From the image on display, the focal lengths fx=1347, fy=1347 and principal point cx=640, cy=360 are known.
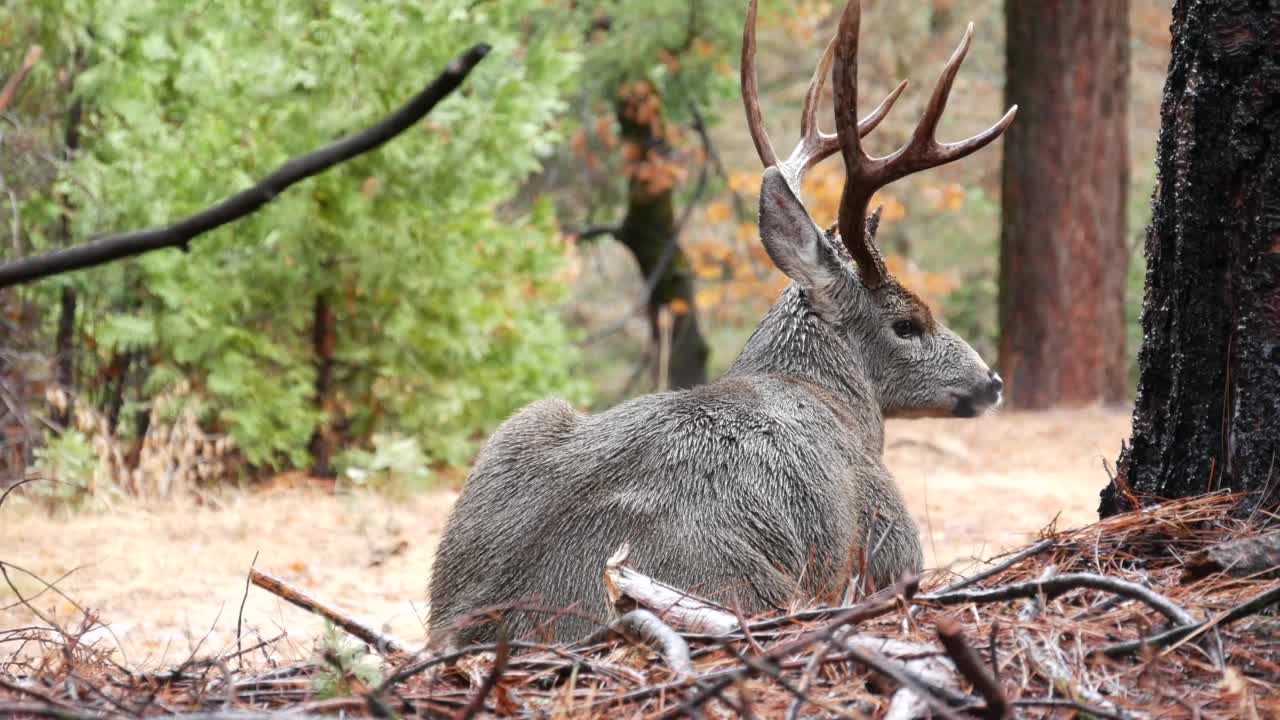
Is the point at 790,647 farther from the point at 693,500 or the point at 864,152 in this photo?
the point at 864,152

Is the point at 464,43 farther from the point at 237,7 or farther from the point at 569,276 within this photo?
the point at 569,276

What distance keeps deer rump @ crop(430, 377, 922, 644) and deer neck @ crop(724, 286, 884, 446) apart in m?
0.54

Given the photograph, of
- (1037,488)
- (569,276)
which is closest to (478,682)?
(1037,488)

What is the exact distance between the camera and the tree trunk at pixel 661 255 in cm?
1822

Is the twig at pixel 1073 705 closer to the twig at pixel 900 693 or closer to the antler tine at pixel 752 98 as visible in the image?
the twig at pixel 900 693

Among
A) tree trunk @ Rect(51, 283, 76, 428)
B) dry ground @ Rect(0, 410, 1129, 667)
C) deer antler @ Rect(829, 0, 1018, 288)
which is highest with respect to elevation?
deer antler @ Rect(829, 0, 1018, 288)

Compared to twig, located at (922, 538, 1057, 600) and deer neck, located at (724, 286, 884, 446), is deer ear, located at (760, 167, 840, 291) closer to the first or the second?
deer neck, located at (724, 286, 884, 446)

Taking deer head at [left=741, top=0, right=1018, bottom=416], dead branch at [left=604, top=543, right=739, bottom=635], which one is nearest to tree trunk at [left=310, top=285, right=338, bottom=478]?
deer head at [left=741, top=0, right=1018, bottom=416]

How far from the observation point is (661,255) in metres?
18.8

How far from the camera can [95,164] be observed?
9.48m

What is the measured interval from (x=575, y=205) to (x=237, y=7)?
35.1 feet

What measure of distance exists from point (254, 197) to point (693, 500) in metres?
2.18

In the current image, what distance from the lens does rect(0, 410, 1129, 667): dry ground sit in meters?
5.80

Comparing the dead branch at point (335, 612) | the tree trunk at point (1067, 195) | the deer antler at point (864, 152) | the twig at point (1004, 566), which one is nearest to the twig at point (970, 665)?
the twig at point (1004, 566)
